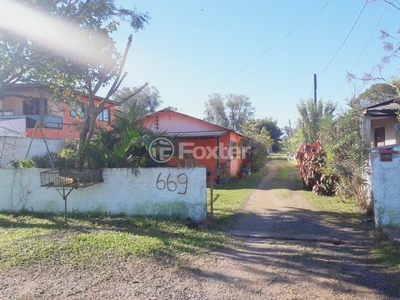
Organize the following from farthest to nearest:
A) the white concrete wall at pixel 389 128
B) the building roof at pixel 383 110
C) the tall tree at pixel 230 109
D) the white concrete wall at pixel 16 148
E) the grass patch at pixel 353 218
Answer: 1. the tall tree at pixel 230 109
2. the white concrete wall at pixel 389 128
3. the white concrete wall at pixel 16 148
4. the building roof at pixel 383 110
5. the grass patch at pixel 353 218

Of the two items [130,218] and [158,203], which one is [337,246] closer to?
[158,203]

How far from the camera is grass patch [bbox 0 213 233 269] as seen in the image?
467cm

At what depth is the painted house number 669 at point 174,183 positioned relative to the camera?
7070 millimetres

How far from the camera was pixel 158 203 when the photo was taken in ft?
23.8

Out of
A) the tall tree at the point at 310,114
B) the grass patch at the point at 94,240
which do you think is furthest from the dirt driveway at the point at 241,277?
the tall tree at the point at 310,114

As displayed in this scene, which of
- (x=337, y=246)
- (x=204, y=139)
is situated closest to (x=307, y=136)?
(x=204, y=139)

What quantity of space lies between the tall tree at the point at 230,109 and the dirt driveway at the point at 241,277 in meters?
40.4

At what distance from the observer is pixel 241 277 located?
Answer: 4043mm

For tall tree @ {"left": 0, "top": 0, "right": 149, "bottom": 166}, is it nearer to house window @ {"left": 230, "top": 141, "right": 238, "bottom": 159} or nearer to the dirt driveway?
the dirt driveway

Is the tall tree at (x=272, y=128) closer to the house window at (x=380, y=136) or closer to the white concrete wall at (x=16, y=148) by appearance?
the house window at (x=380, y=136)

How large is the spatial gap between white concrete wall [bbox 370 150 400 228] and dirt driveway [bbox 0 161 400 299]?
738 millimetres

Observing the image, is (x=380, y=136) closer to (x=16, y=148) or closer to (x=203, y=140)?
(x=203, y=140)

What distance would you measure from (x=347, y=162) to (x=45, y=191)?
8706 mm

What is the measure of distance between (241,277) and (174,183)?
3.43 meters
